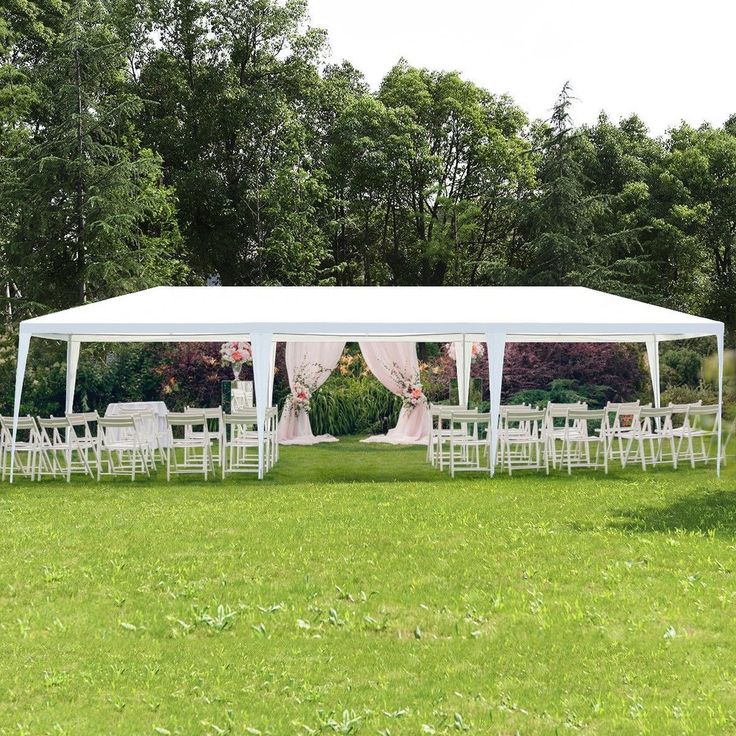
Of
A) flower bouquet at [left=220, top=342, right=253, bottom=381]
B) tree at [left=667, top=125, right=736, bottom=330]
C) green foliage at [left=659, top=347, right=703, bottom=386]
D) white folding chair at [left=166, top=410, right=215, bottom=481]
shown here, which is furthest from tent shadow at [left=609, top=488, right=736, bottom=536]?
tree at [left=667, top=125, right=736, bottom=330]

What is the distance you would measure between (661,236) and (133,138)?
1385 cm

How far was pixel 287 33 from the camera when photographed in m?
26.8

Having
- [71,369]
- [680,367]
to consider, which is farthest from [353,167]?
[71,369]

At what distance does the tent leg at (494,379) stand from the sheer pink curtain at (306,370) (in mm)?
5998

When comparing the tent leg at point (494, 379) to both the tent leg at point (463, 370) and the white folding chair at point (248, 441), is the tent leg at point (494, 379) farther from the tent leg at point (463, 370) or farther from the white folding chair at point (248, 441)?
the tent leg at point (463, 370)

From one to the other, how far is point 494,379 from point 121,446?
4.43 m

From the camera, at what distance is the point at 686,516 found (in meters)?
8.49

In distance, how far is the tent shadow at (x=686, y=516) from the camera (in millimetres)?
7859

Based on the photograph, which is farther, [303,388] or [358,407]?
[358,407]

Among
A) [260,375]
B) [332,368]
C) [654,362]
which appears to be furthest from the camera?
[332,368]

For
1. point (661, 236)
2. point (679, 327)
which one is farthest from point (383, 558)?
point (661, 236)

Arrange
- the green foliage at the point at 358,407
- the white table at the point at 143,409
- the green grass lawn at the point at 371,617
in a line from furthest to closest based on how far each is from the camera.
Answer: the green foliage at the point at 358,407
the white table at the point at 143,409
the green grass lawn at the point at 371,617

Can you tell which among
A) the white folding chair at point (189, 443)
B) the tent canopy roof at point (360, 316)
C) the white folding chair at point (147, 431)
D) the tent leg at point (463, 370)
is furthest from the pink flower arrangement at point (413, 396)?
the white folding chair at point (147, 431)

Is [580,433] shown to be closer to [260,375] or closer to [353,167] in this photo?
[260,375]
